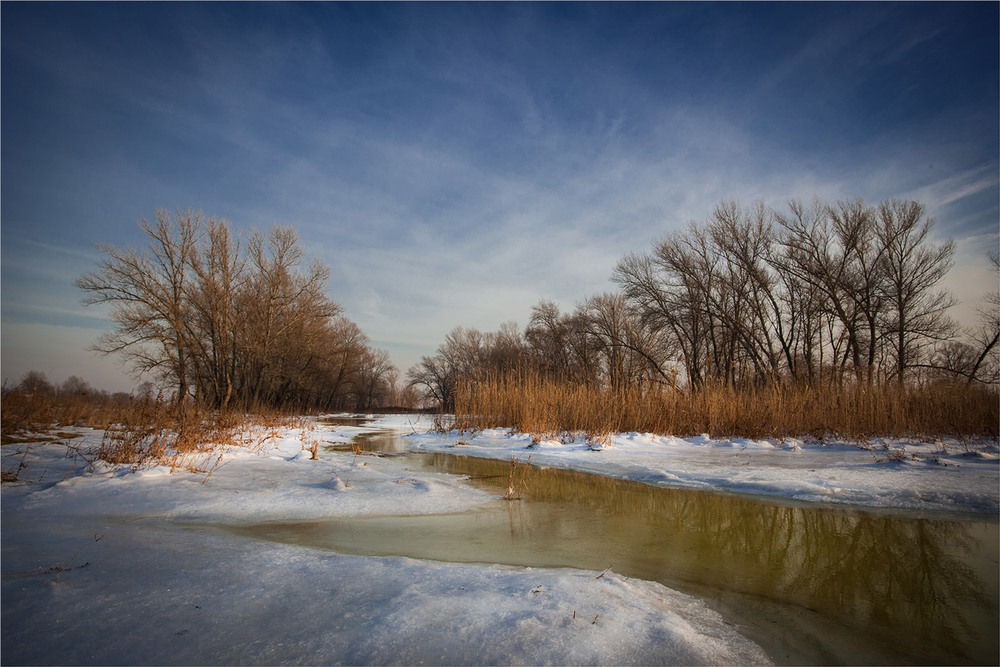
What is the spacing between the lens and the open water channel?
152 cm

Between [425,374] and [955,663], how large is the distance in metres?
57.4

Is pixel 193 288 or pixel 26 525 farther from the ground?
pixel 193 288

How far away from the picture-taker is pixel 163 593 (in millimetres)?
1644

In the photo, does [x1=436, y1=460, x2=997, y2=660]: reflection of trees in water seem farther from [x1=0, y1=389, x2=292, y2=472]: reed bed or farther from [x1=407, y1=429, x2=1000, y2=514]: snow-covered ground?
[x1=0, y1=389, x2=292, y2=472]: reed bed

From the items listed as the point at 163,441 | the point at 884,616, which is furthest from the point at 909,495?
the point at 163,441

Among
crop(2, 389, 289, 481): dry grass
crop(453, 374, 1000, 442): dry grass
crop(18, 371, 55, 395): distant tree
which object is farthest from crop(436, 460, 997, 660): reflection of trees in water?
crop(18, 371, 55, 395): distant tree

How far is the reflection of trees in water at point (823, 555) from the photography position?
1.71 meters

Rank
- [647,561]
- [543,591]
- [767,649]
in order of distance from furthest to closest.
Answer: [647,561]
[543,591]
[767,649]

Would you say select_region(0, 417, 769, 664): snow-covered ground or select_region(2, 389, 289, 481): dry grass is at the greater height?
A: select_region(2, 389, 289, 481): dry grass

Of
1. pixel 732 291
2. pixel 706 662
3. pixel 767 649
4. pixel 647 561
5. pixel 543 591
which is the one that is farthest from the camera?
pixel 732 291

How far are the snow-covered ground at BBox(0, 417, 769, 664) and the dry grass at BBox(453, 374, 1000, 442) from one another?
674cm

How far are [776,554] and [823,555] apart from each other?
25 cm

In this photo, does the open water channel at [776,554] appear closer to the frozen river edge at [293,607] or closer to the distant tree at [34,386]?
the frozen river edge at [293,607]

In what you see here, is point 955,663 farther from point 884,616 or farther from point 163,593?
point 163,593
